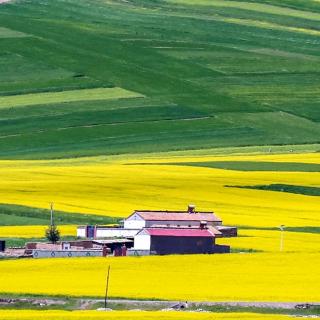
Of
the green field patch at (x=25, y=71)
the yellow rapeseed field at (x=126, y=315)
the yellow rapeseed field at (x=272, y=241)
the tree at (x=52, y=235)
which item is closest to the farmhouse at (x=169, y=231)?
the yellow rapeseed field at (x=272, y=241)

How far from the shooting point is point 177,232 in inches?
2995

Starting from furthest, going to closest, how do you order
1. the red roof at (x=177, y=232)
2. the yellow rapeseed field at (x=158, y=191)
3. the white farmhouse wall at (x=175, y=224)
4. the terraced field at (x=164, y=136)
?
the yellow rapeseed field at (x=158, y=191), the white farmhouse wall at (x=175, y=224), the red roof at (x=177, y=232), the terraced field at (x=164, y=136)

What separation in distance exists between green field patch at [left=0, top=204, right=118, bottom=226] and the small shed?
18.2ft

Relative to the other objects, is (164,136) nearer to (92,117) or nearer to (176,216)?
(92,117)

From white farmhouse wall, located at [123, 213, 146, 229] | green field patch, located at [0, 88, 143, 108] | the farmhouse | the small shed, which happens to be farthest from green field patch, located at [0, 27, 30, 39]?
the small shed

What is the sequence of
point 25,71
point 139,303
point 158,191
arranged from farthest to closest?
point 25,71 < point 158,191 < point 139,303

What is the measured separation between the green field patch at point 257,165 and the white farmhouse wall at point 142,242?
24.3 metres

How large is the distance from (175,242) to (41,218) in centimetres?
854

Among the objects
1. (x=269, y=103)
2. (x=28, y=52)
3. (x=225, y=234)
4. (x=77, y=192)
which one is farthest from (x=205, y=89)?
(x=225, y=234)

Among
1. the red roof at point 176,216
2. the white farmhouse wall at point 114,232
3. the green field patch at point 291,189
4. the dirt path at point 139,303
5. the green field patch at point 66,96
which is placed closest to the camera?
the dirt path at point 139,303

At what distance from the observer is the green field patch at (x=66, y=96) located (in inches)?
4823

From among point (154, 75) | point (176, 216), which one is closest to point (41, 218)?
point (176, 216)

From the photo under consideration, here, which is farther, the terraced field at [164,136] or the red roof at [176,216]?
the red roof at [176,216]

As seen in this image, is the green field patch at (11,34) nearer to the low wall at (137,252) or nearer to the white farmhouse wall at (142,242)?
the white farmhouse wall at (142,242)
